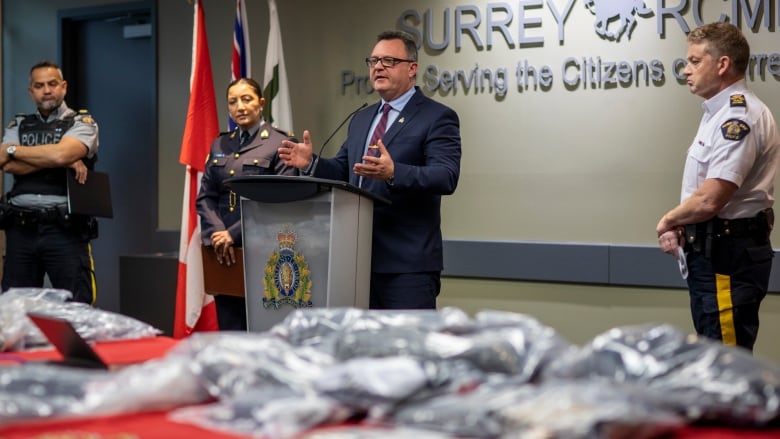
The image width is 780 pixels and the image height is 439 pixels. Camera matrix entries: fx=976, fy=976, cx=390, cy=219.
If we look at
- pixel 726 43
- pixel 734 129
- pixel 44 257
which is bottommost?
pixel 44 257

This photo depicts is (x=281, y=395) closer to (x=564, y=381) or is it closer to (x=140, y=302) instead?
(x=564, y=381)

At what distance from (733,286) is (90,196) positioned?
3083mm

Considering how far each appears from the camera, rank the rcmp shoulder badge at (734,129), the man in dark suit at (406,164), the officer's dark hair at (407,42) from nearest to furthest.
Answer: the rcmp shoulder badge at (734,129), the man in dark suit at (406,164), the officer's dark hair at (407,42)

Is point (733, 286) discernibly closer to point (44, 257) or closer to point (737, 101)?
point (737, 101)

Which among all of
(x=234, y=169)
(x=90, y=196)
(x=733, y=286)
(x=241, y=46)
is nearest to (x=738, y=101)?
(x=733, y=286)

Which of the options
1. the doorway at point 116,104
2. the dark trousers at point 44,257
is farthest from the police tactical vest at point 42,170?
the doorway at point 116,104

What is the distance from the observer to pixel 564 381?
133 cm

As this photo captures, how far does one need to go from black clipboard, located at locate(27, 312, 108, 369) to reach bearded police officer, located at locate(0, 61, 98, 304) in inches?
120

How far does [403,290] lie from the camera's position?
3.23 metres

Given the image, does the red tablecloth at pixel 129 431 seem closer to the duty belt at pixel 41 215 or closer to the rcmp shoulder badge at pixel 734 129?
the rcmp shoulder badge at pixel 734 129

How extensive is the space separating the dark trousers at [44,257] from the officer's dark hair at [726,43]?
307 cm

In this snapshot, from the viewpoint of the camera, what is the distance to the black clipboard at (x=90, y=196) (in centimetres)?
470

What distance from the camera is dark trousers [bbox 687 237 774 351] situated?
3080mm

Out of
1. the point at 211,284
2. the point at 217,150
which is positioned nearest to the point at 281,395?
the point at 211,284
